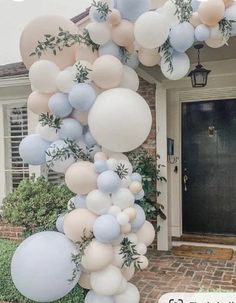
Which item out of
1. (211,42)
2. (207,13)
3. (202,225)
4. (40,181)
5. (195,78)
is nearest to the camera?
(207,13)

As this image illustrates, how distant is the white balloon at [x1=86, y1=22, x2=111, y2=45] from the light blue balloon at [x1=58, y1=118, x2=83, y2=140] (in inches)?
30.0

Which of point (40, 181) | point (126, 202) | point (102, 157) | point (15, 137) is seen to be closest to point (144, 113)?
point (102, 157)

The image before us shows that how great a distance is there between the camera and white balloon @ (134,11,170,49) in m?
2.71

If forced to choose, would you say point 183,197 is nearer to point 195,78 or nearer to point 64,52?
point 195,78

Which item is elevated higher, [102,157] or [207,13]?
[207,13]

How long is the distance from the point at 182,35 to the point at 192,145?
3320 mm

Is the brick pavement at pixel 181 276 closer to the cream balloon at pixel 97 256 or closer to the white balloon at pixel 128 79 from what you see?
the cream balloon at pixel 97 256

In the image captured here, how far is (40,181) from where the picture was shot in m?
5.11

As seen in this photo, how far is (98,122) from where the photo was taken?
2936mm

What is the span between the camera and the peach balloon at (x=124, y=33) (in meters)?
2.93

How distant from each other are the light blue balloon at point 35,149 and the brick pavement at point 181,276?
6.47 ft

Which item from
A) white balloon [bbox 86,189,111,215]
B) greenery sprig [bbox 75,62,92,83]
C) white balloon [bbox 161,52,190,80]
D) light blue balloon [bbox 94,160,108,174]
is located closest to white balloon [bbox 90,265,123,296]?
white balloon [bbox 86,189,111,215]

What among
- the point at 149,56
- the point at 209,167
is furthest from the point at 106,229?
the point at 209,167

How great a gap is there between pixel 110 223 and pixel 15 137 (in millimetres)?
4086
